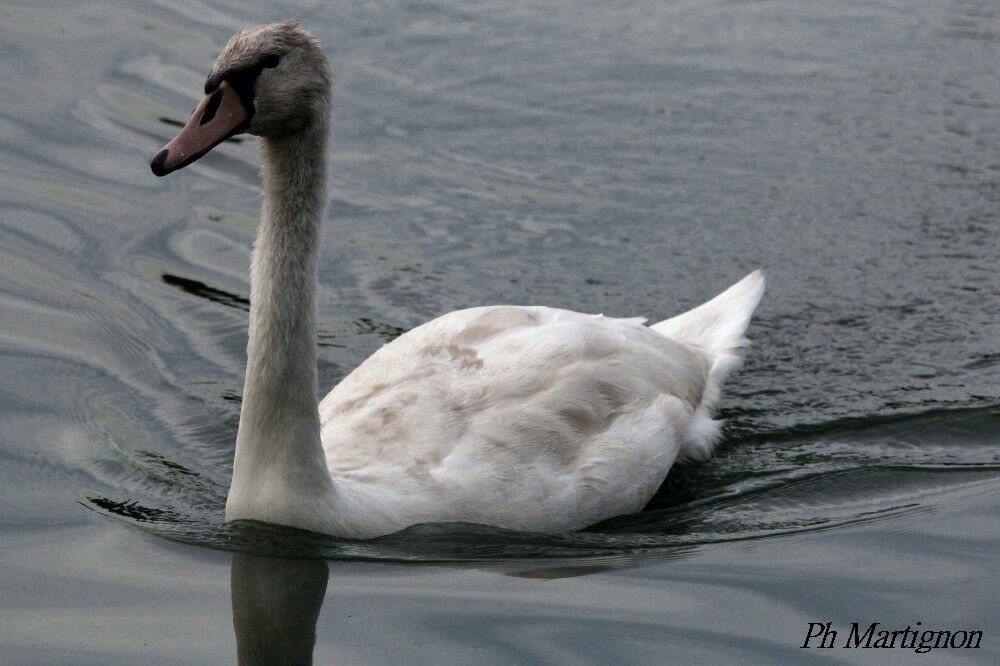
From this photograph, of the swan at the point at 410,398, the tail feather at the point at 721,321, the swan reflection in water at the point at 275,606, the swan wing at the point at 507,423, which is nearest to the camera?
the swan reflection in water at the point at 275,606

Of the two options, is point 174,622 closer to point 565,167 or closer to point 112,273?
point 112,273

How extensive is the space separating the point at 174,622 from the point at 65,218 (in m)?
5.15

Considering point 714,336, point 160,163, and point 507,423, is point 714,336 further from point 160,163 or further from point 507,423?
point 160,163

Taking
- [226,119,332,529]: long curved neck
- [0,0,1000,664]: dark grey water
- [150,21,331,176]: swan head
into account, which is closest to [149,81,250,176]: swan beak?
[150,21,331,176]: swan head

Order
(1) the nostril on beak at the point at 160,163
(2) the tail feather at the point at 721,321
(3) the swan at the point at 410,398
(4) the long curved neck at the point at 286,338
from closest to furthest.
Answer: (1) the nostril on beak at the point at 160,163
(3) the swan at the point at 410,398
(4) the long curved neck at the point at 286,338
(2) the tail feather at the point at 721,321

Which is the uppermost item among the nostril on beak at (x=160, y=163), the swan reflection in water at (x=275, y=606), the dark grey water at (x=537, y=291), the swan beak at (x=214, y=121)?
the swan beak at (x=214, y=121)

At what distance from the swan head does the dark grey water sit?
163cm

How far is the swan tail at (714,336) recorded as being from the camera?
7562 millimetres

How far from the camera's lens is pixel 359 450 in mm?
6492

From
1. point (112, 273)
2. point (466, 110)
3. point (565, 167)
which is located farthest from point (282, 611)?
point (466, 110)

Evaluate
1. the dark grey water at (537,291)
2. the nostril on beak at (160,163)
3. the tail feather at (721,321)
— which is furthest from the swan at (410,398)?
the tail feather at (721,321)

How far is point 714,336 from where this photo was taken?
832 cm

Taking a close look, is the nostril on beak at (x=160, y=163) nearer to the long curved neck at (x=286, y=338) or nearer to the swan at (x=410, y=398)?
the swan at (x=410, y=398)

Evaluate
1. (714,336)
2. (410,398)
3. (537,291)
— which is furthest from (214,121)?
(537,291)
